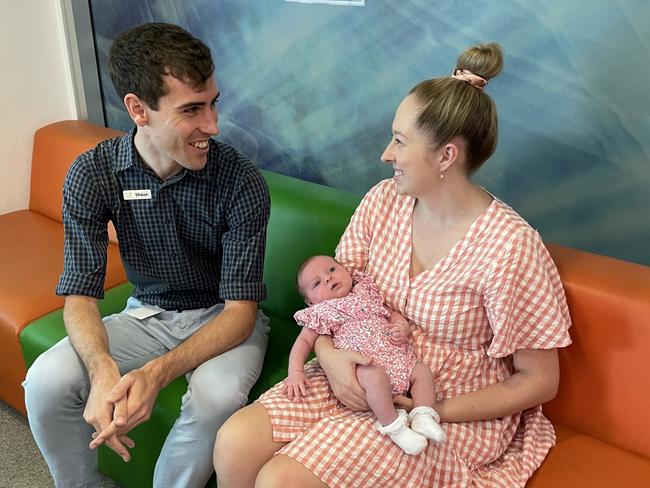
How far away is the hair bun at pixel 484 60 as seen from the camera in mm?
1809

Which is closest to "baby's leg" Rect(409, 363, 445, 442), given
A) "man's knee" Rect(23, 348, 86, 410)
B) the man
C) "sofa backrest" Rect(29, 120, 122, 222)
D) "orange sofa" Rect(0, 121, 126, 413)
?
the man

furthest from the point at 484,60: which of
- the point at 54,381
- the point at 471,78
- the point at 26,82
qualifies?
the point at 26,82

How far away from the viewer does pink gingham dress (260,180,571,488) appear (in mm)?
A: 1710

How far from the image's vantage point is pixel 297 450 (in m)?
1.72

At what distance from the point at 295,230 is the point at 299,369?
732mm

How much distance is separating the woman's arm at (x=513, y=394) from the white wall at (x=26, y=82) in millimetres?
2568

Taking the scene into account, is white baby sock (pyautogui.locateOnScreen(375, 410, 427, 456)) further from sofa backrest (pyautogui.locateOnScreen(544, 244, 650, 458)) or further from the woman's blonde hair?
the woman's blonde hair

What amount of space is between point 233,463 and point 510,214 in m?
0.95

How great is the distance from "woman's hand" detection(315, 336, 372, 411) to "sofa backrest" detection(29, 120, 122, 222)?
1.86m

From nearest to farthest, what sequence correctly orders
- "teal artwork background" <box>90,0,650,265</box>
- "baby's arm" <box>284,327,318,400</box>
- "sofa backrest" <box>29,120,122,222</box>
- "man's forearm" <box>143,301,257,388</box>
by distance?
"baby's arm" <box>284,327,318,400</box> → "man's forearm" <box>143,301,257,388</box> → "teal artwork background" <box>90,0,650,265</box> → "sofa backrest" <box>29,120,122,222</box>

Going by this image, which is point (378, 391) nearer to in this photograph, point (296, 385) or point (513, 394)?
point (296, 385)

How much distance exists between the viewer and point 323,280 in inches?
77.2

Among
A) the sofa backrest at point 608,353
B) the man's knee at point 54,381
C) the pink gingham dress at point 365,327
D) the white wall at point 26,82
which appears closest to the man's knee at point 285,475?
the pink gingham dress at point 365,327

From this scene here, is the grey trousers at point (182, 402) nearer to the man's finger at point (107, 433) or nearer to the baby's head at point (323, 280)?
the man's finger at point (107, 433)
